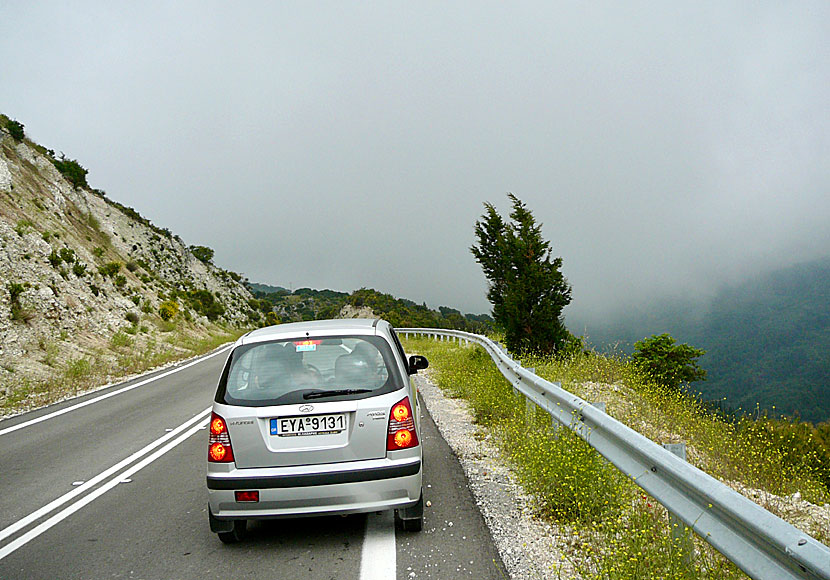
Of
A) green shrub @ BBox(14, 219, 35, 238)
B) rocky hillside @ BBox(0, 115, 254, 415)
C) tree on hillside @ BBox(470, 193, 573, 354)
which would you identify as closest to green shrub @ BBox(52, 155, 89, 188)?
rocky hillside @ BBox(0, 115, 254, 415)

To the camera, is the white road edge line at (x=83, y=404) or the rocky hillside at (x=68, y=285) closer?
the white road edge line at (x=83, y=404)

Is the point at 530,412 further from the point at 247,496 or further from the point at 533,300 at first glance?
the point at 533,300

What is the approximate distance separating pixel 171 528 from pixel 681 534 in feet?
13.8

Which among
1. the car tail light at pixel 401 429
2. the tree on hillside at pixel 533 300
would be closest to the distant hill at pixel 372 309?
the tree on hillside at pixel 533 300

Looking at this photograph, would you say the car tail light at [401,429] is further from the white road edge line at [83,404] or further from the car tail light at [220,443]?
the white road edge line at [83,404]

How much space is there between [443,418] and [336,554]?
5846mm

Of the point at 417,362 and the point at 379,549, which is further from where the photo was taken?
the point at 417,362

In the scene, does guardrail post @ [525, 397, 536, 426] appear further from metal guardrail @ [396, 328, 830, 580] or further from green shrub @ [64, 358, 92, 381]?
green shrub @ [64, 358, 92, 381]

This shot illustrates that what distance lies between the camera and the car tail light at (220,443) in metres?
4.91

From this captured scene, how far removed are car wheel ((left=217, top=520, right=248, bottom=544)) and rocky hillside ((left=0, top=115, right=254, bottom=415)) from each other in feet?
34.9

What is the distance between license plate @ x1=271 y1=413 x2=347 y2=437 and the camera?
4.91m

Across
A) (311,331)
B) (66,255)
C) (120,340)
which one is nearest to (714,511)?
(311,331)

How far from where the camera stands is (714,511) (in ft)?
10.5

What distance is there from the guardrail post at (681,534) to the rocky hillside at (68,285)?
13786mm
